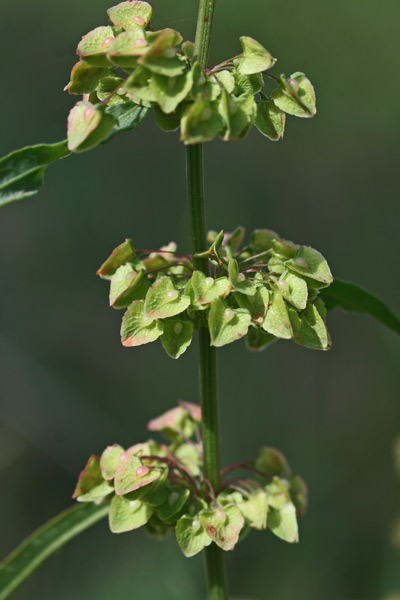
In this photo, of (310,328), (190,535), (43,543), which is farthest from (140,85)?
(43,543)

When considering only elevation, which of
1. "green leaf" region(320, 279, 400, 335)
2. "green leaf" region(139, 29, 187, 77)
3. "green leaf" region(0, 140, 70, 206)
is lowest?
"green leaf" region(320, 279, 400, 335)

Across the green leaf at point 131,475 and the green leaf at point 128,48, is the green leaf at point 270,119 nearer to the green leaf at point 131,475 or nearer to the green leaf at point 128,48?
the green leaf at point 128,48

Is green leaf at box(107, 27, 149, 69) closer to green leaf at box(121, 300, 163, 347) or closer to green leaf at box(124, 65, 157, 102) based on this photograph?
green leaf at box(124, 65, 157, 102)

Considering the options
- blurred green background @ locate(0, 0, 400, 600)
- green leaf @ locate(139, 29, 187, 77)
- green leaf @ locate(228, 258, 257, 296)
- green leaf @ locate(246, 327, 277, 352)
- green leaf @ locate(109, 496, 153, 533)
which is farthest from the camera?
blurred green background @ locate(0, 0, 400, 600)

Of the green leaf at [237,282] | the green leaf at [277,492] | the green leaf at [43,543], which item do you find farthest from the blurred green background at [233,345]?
the green leaf at [237,282]

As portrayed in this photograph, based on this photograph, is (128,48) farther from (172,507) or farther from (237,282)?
(172,507)

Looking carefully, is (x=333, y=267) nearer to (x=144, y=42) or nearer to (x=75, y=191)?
(x=75, y=191)

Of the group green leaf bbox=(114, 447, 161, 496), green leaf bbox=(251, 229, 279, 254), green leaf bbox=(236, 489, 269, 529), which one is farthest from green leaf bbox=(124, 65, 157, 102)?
green leaf bbox=(236, 489, 269, 529)
